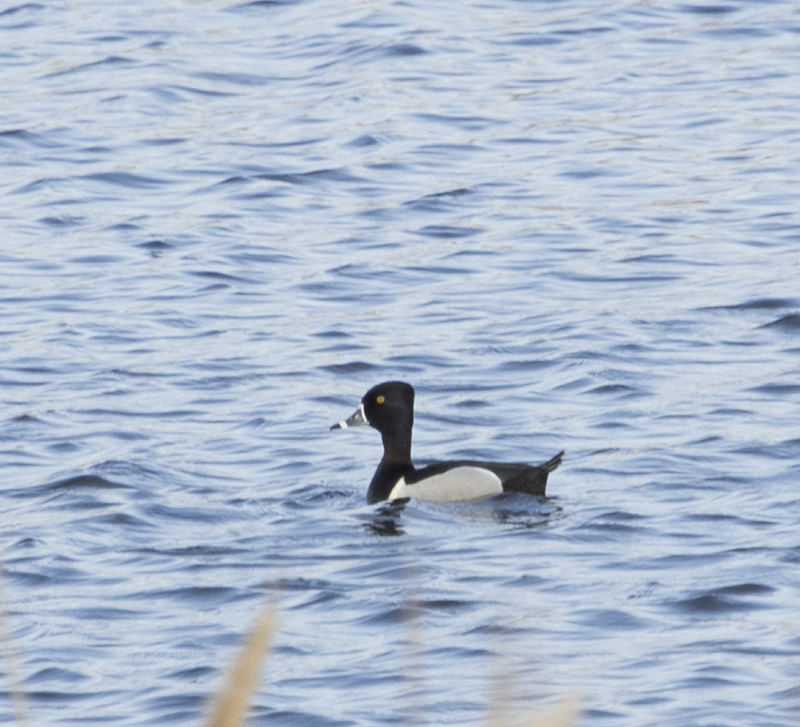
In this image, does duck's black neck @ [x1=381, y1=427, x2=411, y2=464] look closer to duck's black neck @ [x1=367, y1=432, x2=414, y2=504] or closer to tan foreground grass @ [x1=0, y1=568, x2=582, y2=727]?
duck's black neck @ [x1=367, y1=432, x2=414, y2=504]

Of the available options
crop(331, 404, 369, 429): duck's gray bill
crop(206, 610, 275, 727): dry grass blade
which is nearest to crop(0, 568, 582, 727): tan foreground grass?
crop(206, 610, 275, 727): dry grass blade

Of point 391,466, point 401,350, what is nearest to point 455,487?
point 391,466

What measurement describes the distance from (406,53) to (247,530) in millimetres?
13357

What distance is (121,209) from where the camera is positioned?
17.2m

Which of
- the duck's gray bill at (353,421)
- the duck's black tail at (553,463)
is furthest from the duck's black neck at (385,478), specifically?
the duck's black tail at (553,463)

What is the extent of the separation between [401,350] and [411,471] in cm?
267

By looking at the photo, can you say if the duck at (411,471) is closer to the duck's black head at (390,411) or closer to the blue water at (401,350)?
the duck's black head at (390,411)

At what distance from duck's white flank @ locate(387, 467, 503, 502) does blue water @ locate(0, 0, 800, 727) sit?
10 cm

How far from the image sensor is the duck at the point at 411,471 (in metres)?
9.71

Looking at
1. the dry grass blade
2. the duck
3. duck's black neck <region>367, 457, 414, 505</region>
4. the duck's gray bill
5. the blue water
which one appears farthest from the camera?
the duck's gray bill

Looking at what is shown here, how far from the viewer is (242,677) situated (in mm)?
2129

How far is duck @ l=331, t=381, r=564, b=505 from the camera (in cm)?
971

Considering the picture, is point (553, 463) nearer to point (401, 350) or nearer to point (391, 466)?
point (391, 466)

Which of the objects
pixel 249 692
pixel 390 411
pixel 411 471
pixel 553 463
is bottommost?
pixel 411 471
